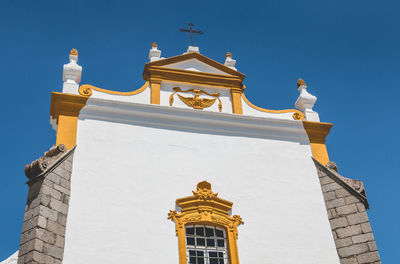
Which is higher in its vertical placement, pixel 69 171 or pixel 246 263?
pixel 69 171

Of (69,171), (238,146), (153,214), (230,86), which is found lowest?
(153,214)

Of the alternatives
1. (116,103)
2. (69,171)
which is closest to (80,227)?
(69,171)

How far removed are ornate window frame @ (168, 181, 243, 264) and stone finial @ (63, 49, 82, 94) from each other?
3935 millimetres

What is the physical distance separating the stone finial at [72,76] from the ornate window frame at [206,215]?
3.93 m

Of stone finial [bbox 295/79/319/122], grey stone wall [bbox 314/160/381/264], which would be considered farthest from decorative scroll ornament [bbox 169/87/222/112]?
grey stone wall [bbox 314/160/381/264]

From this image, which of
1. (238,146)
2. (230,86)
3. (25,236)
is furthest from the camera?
(230,86)

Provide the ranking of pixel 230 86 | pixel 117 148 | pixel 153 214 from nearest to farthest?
pixel 153 214
pixel 117 148
pixel 230 86

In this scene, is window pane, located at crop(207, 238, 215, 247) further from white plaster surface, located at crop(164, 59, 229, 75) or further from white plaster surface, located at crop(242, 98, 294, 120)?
white plaster surface, located at crop(164, 59, 229, 75)

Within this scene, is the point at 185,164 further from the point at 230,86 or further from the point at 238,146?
the point at 230,86

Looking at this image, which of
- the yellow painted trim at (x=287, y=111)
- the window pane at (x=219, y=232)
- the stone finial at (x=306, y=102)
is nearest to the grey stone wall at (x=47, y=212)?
the window pane at (x=219, y=232)

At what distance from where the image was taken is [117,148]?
43.3 feet

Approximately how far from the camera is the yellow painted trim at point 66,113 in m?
13.0

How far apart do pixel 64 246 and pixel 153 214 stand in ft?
6.87

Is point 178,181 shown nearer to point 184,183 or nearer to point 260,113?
point 184,183
